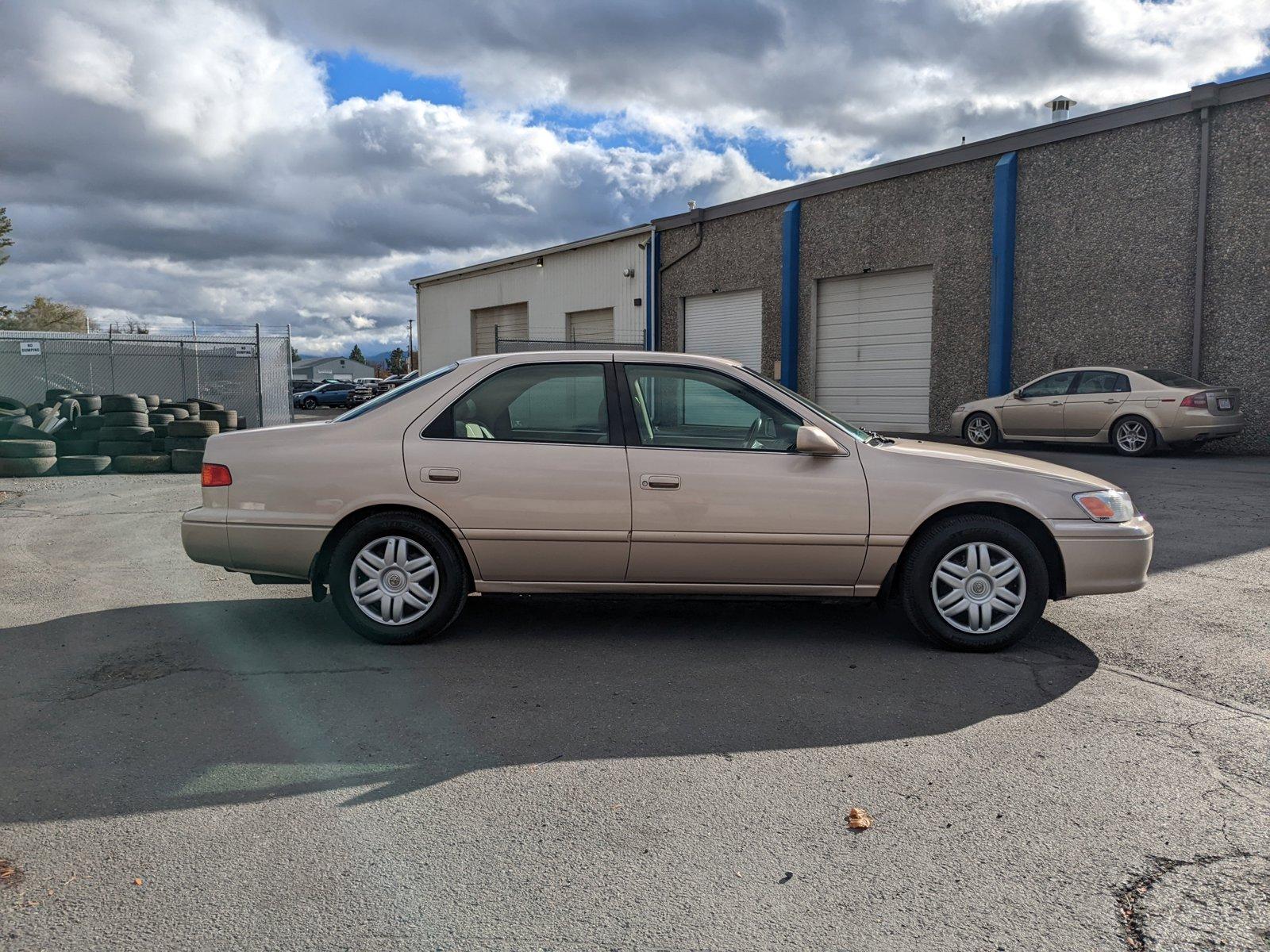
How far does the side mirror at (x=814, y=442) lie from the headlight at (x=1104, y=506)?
1305 mm

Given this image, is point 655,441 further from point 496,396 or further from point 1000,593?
point 1000,593

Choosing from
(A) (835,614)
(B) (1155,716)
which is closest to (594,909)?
(B) (1155,716)

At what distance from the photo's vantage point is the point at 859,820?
10.1 feet

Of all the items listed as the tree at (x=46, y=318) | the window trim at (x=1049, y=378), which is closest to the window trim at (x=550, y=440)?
the window trim at (x=1049, y=378)

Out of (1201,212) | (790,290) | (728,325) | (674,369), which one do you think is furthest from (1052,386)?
(674,369)

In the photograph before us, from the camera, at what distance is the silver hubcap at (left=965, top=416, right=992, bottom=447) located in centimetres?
1645

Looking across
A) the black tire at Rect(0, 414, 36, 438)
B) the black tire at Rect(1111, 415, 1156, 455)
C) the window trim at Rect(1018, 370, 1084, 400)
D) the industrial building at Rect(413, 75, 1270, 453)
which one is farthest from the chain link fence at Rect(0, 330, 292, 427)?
the black tire at Rect(1111, 415, 1156, 455)

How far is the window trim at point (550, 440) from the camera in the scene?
503cm

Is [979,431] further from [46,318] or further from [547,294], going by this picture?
[46,318]

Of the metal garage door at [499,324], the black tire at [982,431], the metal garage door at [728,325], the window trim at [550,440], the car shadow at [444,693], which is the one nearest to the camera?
the car shadow at [444,693]

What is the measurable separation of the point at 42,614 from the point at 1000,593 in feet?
18.1

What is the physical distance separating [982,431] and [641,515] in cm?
1313

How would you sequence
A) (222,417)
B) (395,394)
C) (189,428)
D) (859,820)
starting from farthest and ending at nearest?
(222,417), (189,428), (395,394), (859,820)

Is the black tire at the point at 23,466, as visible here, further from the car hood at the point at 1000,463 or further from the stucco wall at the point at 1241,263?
the stucco wall at the point at 1241,263
